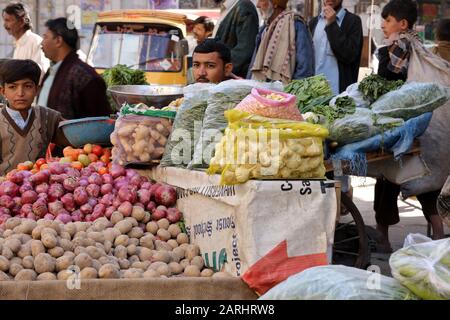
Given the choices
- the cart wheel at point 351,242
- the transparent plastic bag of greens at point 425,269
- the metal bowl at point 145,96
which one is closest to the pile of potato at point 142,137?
the metal bowl at point 145,96

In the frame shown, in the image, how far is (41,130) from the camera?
638 centimetres

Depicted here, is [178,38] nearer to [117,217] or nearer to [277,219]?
[117,217]

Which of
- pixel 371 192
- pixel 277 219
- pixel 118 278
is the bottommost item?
pixel 371 192

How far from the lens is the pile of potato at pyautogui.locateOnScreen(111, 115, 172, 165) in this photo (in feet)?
18.1

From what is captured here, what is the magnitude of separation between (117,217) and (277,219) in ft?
3.74

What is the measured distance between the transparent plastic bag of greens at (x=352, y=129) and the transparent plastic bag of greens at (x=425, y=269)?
9.73 feet

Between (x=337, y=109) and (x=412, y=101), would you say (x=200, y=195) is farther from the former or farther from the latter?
(x=412, y=101)

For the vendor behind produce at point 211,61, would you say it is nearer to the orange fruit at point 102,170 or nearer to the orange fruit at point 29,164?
the orange fruit at point 102,170

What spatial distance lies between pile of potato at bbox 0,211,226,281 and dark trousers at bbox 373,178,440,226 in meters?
2.57

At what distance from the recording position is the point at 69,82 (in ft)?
23.4

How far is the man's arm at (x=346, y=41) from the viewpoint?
25.7ft

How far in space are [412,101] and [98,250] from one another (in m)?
2.55

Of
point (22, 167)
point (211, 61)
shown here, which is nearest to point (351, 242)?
point (211, 61)

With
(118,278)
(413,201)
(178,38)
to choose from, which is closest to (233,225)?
(118,278)
